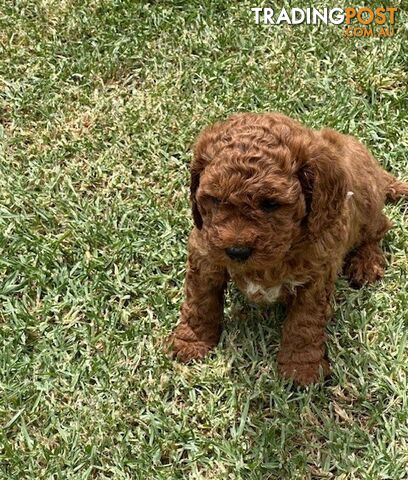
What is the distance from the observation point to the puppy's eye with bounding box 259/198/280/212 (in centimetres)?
340

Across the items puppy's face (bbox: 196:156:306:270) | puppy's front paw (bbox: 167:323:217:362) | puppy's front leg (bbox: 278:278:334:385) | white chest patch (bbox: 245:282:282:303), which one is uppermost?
puppy's face (bbox: 196:156:306:270)

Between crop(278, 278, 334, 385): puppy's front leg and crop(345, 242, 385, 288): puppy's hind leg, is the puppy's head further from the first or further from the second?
crop(345, 242, 385, 288): puppy's hind leg

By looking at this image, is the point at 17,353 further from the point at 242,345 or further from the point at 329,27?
the point at 329,27

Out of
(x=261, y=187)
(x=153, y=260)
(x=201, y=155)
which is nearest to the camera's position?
(x=261, y=187)

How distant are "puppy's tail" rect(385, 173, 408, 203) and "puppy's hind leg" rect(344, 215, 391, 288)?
0.36 m

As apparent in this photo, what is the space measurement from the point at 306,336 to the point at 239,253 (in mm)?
977

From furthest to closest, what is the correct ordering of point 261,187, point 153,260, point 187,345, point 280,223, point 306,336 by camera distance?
1. point 153,260
2. point 187,345
3. point 306,336
4. point 280,223
5. point 261,187

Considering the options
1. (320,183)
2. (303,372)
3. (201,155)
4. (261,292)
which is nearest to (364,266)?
(303,372)

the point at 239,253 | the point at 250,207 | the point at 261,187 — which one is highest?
the point at 261,187

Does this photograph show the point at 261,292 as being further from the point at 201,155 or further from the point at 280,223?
the point at 201,155

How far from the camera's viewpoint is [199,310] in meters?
4.24

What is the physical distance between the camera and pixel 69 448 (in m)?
4.04

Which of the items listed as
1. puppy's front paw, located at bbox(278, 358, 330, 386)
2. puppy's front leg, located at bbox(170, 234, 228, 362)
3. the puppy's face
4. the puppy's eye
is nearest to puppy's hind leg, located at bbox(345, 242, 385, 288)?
puppy's front paw, located at bbox(278, 358, 330, 386)

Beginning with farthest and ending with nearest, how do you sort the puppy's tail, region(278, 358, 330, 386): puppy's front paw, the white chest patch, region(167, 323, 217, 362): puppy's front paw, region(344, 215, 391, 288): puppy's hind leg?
the puppy's tail, region(344, 215, 391, 288): puppy's hind leg, region(167, 323, 217, 362): puppy's front paw, region(278, 358, 330, 386): puppy's front paw, the white chest patch
